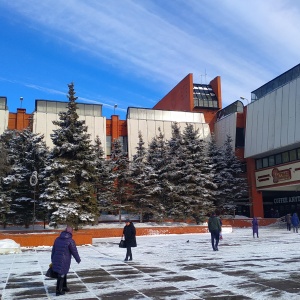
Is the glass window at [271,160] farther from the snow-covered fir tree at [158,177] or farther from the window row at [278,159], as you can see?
the snow-covered fir tree at [158,177]

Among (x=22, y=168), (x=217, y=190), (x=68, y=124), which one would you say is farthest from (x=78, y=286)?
(x=217, y=190)

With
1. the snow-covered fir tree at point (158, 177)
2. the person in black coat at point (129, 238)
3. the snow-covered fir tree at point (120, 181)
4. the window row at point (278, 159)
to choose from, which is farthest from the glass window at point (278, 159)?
the person in black coat at point (129, 238)

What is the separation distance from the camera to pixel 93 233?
88.8 feet

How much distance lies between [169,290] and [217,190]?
111ft

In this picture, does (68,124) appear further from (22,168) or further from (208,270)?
(208,270)

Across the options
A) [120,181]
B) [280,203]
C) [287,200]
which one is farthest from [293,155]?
[120,181]

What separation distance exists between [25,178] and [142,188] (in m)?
10.3

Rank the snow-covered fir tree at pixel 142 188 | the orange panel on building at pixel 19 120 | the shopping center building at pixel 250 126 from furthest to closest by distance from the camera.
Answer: the orange panel on building at pixel 19 120 < the shopping center building at pixel 250 126 < the snow-covered fir tree at pixel 142 188

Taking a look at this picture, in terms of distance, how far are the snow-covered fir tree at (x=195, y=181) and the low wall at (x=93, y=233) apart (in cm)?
333

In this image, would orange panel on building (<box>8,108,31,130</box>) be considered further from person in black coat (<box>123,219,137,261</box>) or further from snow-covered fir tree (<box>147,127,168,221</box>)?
person in black coat (<box>123,219,137,261</box>)

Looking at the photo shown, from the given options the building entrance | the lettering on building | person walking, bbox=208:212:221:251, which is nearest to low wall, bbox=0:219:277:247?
the lettering on building

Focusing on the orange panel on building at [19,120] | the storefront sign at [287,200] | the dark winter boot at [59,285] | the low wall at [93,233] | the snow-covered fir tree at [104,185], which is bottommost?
the low wall at [93,233]

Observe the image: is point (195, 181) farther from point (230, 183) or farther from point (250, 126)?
point (250, 126)

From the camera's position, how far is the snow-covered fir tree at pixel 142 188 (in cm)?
3422
